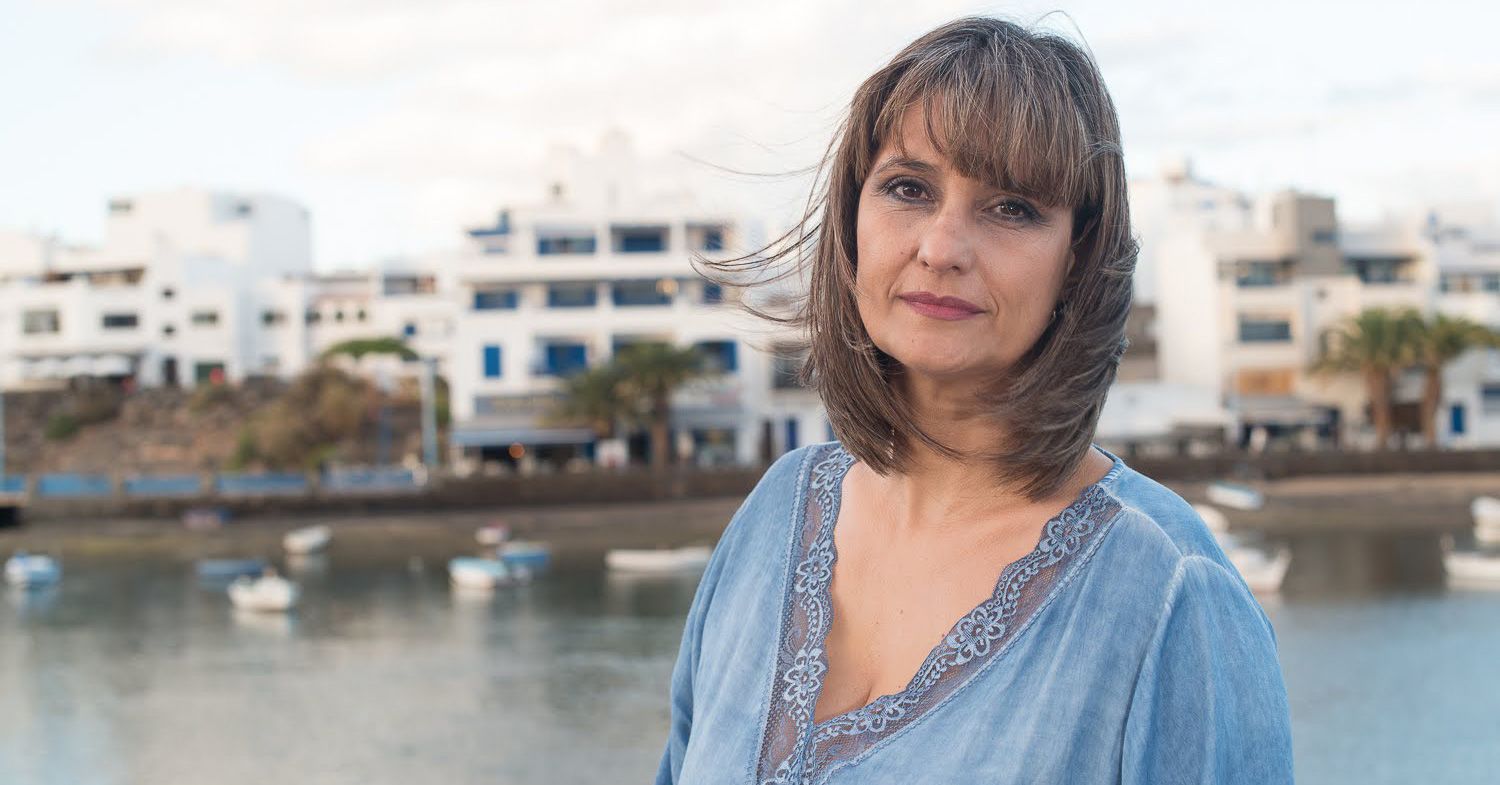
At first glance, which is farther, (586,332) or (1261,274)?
(1261,274)

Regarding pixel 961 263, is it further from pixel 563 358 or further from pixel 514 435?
pixel 563 358

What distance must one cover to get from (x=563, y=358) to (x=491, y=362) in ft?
5.97

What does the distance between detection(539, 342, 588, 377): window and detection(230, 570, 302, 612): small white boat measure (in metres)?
12.4

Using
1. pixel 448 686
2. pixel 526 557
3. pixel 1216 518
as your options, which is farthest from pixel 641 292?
pixel 448 686

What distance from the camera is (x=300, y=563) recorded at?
3030 centimetres

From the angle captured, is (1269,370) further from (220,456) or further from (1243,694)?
(1243,694)

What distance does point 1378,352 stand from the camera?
3459 cm

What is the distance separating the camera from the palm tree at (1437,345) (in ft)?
115

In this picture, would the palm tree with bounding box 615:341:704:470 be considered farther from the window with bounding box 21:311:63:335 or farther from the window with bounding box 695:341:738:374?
the window with bounding box 21:311:63:335

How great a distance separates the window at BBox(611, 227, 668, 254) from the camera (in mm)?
37688

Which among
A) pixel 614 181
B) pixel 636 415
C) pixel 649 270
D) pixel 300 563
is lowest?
pixel 300 563

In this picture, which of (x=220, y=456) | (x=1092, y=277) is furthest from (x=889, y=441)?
(x=220, y=456)

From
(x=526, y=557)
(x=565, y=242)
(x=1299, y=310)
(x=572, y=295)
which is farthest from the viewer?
(x=565, y=242)

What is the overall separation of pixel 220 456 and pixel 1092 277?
42349mm
